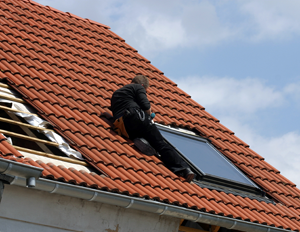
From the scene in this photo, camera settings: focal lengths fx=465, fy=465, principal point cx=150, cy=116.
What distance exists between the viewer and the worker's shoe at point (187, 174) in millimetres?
6950

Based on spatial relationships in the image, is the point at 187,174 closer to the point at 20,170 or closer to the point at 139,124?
the point at 139,124

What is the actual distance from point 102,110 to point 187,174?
5.78 ft

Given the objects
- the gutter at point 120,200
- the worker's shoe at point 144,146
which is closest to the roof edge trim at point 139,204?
the gutter at point 120,200

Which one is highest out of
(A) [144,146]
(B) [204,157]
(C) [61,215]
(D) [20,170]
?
(B) [204,157]

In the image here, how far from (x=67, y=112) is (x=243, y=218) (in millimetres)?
2963

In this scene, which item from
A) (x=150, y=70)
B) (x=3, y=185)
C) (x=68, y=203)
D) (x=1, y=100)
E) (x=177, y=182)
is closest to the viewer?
(x=3, y=185)

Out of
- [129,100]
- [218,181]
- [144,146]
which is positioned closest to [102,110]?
[129,100]

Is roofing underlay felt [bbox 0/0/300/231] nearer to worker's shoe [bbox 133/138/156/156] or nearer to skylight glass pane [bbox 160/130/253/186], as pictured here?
worker's shoe [bbox 133/138/156/156]

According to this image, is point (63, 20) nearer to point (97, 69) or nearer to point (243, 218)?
point (97, 69)

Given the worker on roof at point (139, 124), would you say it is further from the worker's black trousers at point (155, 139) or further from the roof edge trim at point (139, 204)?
the roof edge trim at point (139, 204)

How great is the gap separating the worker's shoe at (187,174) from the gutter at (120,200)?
0.94 m

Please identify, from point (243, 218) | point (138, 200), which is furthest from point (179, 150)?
point (138, 200)

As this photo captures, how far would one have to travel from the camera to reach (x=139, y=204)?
18.2ft

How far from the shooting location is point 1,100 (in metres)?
6.24
